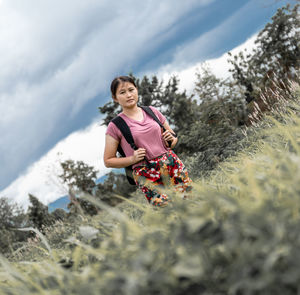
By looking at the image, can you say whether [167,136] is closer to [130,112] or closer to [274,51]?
[130,112]

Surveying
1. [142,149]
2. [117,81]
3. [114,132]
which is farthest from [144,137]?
[117,81]

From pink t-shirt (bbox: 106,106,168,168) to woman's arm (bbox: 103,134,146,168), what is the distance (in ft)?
0.21

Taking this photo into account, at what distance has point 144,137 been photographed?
3.08 metres

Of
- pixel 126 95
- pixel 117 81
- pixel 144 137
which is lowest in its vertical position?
pixel 144 137

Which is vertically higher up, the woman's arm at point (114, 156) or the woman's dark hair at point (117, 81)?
the woman's dark hair at point (117, 81)

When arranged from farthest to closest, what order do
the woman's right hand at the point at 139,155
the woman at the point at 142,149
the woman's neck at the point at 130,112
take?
1. the woman's neck at the point at 130,112
2. the woman at the point at 142,149
3. the woman's right hand at the point at 139,155

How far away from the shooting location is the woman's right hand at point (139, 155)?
293cm

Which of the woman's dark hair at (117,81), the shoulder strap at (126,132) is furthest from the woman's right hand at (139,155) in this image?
the woman's dark hair at (117,81)

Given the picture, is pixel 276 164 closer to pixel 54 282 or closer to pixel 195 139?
pixel 54 282

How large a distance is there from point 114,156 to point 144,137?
1.33 feet

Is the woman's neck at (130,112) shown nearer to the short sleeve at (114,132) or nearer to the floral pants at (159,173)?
the short sleeve at (114,132)

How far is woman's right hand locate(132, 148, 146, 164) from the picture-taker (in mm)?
2930

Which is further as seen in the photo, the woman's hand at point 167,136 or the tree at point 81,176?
the tree at point 81,176

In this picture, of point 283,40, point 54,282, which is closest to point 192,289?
point 54,282
